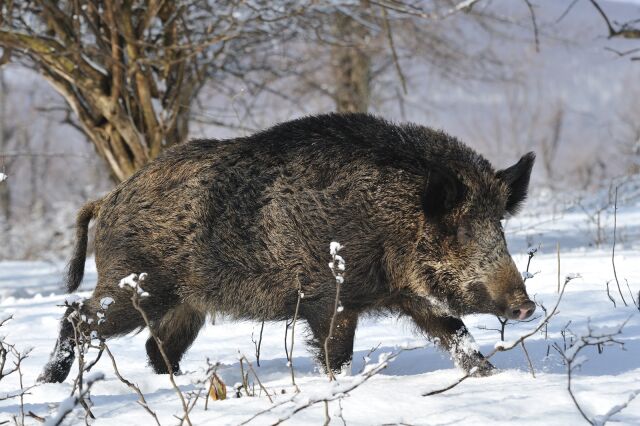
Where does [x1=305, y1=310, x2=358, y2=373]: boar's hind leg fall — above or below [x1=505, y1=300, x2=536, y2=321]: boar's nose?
below

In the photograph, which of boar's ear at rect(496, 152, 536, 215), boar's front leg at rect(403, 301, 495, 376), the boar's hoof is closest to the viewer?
the boar's hoof

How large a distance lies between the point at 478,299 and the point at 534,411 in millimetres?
1529

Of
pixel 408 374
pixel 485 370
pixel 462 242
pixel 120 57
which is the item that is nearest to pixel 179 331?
pixel 408 374

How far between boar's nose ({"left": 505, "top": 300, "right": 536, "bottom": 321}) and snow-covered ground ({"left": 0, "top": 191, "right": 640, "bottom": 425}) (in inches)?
8.2

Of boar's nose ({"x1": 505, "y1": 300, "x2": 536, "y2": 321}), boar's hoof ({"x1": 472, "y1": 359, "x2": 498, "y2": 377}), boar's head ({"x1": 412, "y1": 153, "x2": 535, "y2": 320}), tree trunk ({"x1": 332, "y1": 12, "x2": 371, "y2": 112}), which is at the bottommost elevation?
boar's hoof ({"x1": 472, "y1": 359, "x2": 498, "y2": 377})

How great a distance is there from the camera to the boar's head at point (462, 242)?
12.9 feet

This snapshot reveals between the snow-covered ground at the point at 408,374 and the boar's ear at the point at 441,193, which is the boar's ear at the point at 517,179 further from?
the snow-covered ground at the point at 408,374

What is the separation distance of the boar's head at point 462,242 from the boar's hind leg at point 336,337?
1.42 feet

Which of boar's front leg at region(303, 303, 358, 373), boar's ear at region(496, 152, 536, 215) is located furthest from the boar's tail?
boar's ear at region(496, 152, 536, 215)

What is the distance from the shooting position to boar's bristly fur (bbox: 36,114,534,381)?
3.95 m

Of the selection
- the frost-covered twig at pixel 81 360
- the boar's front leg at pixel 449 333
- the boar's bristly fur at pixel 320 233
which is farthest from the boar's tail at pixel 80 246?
the boar's front leg at pixel 449 333

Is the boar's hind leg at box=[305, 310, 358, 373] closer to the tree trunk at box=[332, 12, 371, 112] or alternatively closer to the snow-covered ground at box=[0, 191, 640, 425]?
the snow-covered ground at box=[0, 191, 640, 425]

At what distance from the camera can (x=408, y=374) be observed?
377 centimetres

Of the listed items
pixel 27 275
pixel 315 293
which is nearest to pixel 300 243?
pixel 315 293
